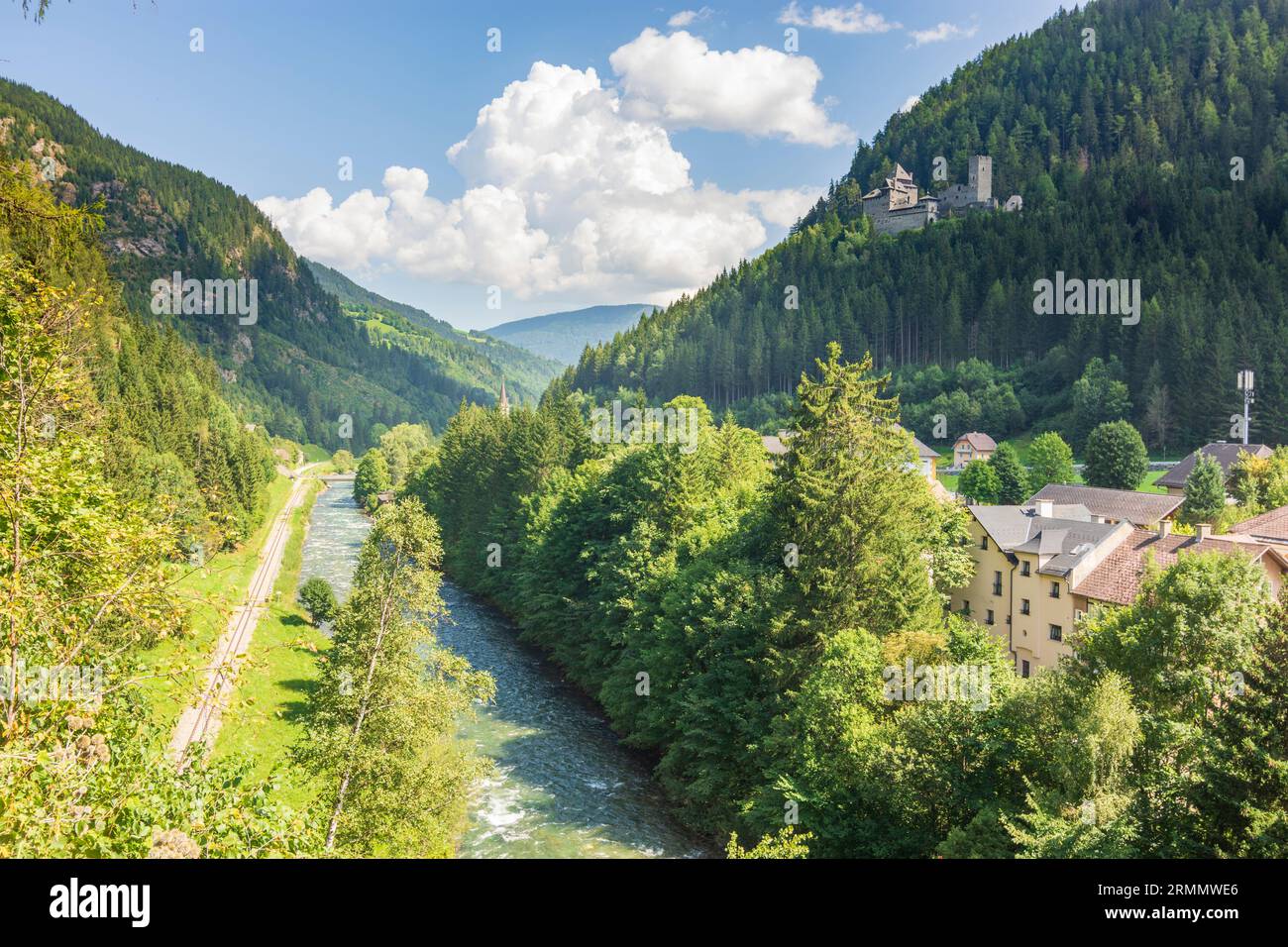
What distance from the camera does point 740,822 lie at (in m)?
31.4

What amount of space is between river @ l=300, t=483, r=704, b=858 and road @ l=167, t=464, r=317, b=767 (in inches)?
437

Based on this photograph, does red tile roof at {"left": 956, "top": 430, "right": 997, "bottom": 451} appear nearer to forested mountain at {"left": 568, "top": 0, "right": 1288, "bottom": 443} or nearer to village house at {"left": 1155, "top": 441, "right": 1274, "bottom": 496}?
forested mountain at {"left": 568, "top": 0, "right": 1288, "bottom": 443}

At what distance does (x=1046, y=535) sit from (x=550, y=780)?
93.0ft

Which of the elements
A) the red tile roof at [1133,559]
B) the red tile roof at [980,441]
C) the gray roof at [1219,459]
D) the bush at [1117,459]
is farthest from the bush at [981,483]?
the red tile roof at [1133,559]

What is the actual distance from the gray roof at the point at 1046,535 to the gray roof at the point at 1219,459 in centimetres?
4324

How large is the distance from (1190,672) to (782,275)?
17544cm

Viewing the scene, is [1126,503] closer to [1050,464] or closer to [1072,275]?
[1050,464]

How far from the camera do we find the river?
30.6 meters

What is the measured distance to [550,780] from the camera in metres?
36.0

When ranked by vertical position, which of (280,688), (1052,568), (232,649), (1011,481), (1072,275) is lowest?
(280,688)

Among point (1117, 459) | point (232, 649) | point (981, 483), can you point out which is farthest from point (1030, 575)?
point (1117, 459)
